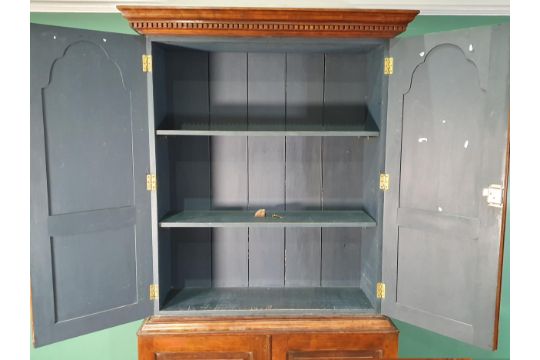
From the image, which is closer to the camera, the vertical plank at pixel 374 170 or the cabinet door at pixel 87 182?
the cabinet door at pixel 87 182

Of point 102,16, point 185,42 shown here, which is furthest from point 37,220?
point 102,16

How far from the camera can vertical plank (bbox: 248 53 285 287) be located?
6.29 ft

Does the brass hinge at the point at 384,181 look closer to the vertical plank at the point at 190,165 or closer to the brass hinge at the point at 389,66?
the brass hinge at the point at 389,66

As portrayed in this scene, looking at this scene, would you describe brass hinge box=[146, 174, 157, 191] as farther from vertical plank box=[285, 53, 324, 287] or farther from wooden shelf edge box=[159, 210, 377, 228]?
vertical plank box=[285, 53, 324, 287]

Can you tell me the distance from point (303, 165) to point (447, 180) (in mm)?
745

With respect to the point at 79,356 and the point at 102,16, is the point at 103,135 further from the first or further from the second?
the point at 79,356

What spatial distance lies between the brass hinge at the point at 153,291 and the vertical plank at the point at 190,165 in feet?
A: 1.00

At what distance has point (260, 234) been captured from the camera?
201cm

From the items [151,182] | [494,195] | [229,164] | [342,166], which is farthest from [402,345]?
[151,182]

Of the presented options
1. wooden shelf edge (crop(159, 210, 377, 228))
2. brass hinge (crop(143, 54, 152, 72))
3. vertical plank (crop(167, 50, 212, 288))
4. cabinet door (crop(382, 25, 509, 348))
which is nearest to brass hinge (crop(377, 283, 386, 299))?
cabinet door (crop(382, 25, 509, 348))

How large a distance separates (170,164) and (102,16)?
0.95 meters

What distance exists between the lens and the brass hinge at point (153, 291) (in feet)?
5.43

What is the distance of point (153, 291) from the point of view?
1.66 metres

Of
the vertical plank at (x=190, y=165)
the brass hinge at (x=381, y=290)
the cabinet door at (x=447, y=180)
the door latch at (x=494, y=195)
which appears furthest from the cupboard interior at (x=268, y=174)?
the door latch at (x=494, y=195)
